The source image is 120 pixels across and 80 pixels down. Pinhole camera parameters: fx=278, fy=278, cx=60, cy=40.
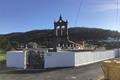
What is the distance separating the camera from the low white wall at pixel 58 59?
77.3ft

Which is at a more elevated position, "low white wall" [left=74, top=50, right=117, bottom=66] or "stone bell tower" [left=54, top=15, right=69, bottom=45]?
"stone bell tower" [left=54, top=15, right=69, bottom=45]

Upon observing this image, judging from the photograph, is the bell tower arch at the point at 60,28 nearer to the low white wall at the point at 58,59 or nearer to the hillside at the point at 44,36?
the hillside at the point at 44,36

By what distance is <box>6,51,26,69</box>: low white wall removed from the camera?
23516mm

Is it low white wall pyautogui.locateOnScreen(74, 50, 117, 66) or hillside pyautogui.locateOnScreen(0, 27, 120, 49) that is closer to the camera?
low white wall pyautogui.locateOnScreen(74, 50, 117, 66)

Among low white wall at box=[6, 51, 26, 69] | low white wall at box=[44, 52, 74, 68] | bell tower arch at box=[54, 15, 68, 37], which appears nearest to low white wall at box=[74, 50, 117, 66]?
low white wall at box=[44, 52, 74, 68]

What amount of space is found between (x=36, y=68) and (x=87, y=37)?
68101mm

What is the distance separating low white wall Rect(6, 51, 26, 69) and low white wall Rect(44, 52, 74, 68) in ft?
6.21

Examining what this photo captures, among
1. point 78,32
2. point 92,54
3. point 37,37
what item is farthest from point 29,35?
point 92,54

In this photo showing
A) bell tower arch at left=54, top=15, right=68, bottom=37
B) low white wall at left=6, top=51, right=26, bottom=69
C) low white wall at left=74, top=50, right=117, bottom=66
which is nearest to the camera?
low white wall at left=6, top=51, right=26, bottom=69

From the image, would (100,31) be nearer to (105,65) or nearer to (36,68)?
(36,68)

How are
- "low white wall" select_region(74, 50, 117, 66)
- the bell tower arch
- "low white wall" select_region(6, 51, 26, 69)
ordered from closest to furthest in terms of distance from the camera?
1. "low white wall" select_region(6, 51, 26, 69)
2. "low white wall" select_region(74, 50, 117, 66)
3. the bell tower arch

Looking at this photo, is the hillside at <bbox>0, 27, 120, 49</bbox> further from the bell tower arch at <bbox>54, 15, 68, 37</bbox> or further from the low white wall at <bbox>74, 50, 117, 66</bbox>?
the low white wall at <bbox>74, 50, 117, 66</bbox>

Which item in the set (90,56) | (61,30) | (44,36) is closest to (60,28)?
(61,30)

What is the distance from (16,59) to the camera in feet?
78.3
